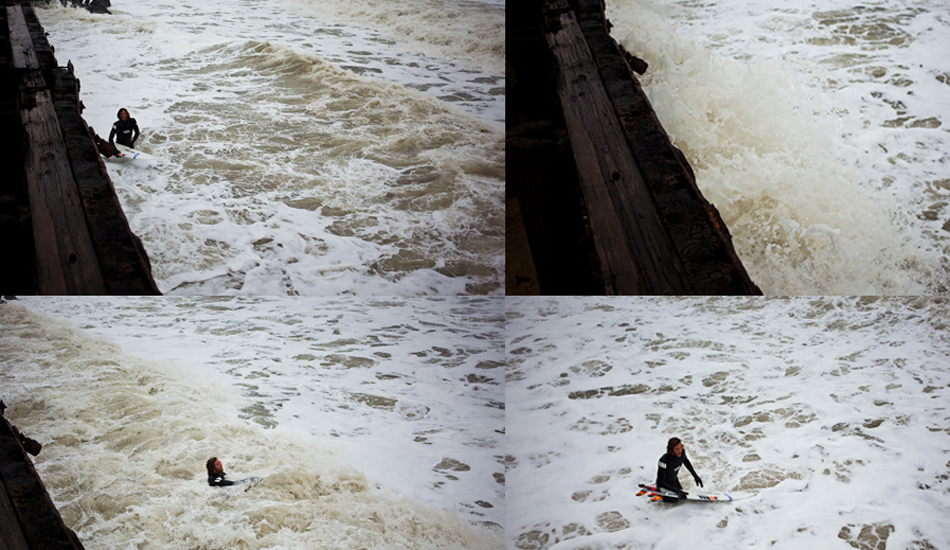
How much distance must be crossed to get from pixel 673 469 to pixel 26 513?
5.98 ft

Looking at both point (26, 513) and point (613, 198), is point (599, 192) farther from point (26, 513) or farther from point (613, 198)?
point (26, 513)

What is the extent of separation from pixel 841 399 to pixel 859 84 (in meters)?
1.86

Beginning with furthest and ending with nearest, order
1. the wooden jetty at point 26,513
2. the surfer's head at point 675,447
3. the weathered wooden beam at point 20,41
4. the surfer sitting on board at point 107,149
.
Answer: the surfer sitting on board at point 107,149
the weathered wooden beam at point 20,41
the surfer's head at point 675,447
the wooden jetty at point 26,513

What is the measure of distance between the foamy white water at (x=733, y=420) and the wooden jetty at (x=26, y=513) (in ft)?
4.12

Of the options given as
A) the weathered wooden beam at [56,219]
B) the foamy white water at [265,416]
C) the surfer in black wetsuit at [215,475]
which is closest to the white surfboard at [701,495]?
the foamy white water at [265,416]

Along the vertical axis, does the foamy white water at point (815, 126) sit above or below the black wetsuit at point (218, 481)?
above

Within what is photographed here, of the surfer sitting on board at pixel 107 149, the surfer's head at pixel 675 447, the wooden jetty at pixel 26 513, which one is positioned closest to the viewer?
the wooden jetty at pixel 26 513

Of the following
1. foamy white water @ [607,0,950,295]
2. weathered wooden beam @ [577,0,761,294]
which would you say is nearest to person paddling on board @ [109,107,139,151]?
weathered wooden beam @ [577,0,761,294]

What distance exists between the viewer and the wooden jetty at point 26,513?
1397 mm

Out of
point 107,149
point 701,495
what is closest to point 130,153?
point 107,149

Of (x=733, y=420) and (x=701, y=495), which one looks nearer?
(x=701, y=495)

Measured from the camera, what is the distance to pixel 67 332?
75.3 inches

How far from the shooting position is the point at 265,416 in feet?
6.03

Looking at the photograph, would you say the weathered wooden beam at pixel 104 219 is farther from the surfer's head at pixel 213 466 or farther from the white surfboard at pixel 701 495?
the white surfboard at pixel 701 495
